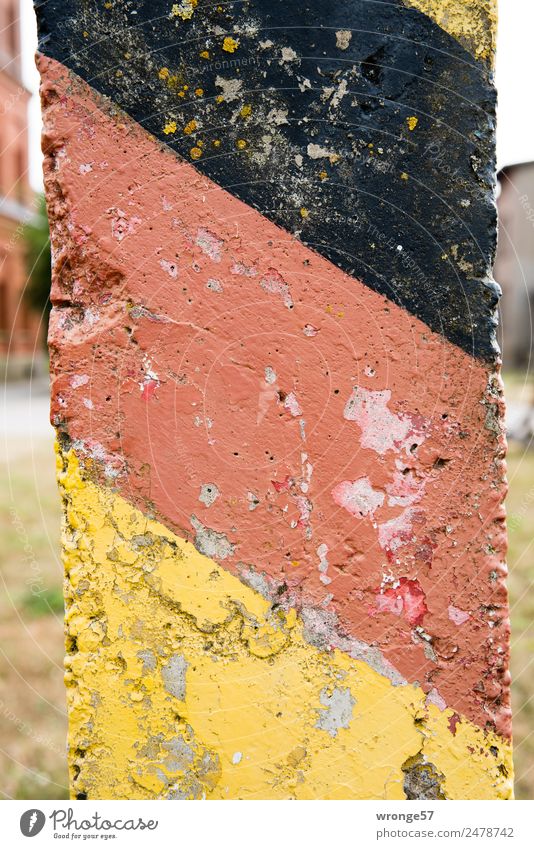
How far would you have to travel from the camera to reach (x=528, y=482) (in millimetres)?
5785

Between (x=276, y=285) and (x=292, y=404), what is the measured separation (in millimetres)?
217

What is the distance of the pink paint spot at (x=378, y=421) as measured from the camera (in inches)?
50.4

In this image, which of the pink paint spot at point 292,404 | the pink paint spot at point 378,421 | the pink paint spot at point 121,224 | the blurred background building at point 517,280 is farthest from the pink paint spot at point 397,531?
the blurred background building at point 517,280

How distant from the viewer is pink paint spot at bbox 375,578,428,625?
1.31 meters

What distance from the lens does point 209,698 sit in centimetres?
130

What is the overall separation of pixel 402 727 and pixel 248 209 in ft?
3.29

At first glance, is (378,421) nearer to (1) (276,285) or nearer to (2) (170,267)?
(1) (276,285)

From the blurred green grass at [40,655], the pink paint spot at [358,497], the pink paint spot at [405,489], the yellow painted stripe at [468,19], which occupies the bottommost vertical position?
the blurred green grass at [40,655]

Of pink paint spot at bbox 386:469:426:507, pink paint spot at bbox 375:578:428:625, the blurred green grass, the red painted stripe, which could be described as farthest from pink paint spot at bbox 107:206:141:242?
the blurred green grass

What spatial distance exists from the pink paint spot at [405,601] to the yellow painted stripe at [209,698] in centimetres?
12

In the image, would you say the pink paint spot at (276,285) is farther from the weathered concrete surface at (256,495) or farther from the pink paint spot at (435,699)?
the pink paint spot at (435,699)

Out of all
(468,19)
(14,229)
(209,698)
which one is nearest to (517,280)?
(14,229)

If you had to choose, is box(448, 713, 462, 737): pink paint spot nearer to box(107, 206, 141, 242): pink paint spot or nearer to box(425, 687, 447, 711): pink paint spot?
box(425, 687, 447, 711): pink paint spot

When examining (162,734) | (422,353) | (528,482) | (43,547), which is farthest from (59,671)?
(528,482)
